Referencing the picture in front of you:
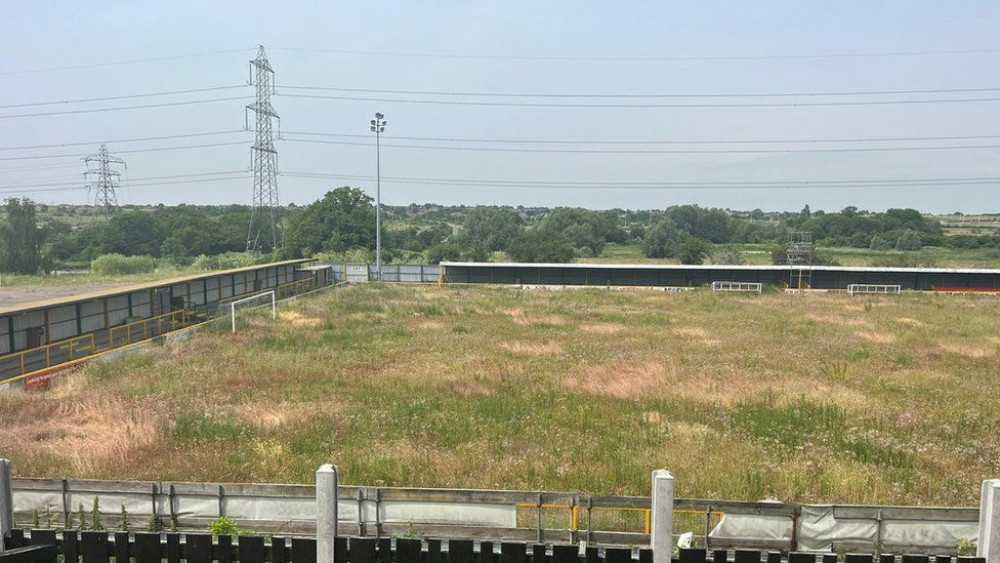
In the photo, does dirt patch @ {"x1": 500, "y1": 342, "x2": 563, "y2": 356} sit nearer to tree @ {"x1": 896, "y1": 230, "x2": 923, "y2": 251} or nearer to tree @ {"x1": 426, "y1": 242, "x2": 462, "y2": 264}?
tree @ {"x1": 426, "y1": 242, "x2": 462, "y2": 264}

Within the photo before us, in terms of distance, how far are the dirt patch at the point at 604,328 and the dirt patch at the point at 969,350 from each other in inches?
534

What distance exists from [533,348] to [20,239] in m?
66.3

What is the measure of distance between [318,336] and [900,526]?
25338 mm

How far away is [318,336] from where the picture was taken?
98.6ft

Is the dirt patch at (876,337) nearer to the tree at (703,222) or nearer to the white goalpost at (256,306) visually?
the white goalpost at (256,306)

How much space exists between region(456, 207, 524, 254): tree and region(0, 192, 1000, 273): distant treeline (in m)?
0.18

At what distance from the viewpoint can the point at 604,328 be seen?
108 feet

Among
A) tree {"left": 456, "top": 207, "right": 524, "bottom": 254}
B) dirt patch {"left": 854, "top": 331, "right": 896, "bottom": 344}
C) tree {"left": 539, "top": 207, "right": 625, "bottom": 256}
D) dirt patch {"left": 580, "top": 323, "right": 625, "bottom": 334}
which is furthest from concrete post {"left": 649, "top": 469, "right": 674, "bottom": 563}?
tree {"left": 539, "top": 207, "right": 625, "bottom": 256}

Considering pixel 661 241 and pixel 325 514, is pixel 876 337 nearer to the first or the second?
pixel 325 514

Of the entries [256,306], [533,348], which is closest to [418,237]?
[256,306]

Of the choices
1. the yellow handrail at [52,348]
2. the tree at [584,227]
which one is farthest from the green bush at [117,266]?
the tree at [584,227]

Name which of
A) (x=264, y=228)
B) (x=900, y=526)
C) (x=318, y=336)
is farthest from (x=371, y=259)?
(x=900, y=526)

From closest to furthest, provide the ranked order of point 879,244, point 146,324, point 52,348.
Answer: point 52,348, point 146,324, point 879,244

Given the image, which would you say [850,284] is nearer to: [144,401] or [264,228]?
[144,401]
